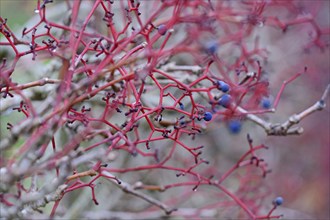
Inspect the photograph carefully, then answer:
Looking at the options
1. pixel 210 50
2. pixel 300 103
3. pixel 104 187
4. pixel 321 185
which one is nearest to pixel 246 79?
pixel 210 50

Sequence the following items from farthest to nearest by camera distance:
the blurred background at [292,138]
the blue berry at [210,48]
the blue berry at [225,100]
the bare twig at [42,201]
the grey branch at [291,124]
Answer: the blurred background at [292,138], the grey branch at [291,124], the blue berry at [225,100], the blue berry at [210,48], the bare twig at [42,201]

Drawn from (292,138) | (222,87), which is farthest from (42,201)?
(292,138)

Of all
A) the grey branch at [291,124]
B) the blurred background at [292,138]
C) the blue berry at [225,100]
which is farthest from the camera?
the blurred background at [292,138]

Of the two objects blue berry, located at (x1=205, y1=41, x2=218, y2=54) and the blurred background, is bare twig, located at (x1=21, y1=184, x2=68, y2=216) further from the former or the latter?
the blurred background

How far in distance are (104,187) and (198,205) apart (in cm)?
56

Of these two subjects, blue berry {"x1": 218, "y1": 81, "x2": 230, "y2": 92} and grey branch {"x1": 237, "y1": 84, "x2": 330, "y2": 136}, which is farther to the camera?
grey branch {"x1": 237, "y1": 84, "x2": 330, "y2": 136}

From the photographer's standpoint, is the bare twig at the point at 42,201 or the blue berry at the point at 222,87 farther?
the blue berry at the point at 222,87

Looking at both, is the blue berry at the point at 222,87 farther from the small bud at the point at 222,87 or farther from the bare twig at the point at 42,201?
the bare twig at the point at 42,201

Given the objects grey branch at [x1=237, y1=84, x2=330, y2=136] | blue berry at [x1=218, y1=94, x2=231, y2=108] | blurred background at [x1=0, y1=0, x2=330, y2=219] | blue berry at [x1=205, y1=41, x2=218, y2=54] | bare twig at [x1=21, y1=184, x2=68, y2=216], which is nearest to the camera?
bare twig at [x1=21, y1=184, x2=68, y2=216]

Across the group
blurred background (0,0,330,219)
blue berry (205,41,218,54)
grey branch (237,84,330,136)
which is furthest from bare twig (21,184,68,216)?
blurred background (0,0,330,219)

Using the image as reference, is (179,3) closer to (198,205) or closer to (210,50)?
(210,50)

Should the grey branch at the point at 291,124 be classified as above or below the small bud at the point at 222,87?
above

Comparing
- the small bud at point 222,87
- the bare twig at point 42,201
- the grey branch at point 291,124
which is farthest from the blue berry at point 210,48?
the bare twig at point 42,201

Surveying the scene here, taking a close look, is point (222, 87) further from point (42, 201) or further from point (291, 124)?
point (42, 201)
